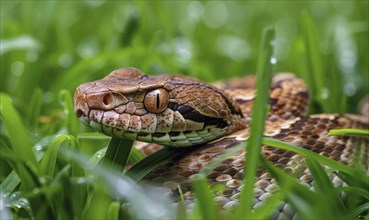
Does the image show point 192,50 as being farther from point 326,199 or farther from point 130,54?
point 326,199

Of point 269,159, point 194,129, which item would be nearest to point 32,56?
point 194,129

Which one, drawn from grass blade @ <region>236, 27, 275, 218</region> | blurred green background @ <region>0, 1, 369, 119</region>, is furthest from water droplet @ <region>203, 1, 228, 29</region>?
grass blade @ <region>236, 27, 275, 218</region>

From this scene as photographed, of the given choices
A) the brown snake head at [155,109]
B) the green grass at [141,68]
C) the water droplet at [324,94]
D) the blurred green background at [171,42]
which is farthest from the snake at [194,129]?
the blurred green background at [171,42]

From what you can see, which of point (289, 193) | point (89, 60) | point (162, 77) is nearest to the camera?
point (289, 193)

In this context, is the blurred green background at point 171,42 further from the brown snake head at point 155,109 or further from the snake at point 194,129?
the brown snake head at point 155,109

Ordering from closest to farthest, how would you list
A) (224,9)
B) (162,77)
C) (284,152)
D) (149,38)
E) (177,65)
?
(284,152), (162,77), (177,65), (149,38), (224,9)

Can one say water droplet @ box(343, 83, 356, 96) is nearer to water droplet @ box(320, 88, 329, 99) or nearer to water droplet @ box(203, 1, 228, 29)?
water droplet @ box(320, 88, 329, 99)

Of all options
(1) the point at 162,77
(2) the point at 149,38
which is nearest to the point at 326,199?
(1) the point at 162,77

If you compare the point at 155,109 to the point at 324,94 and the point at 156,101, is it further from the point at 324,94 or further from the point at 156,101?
the point at 324,94
